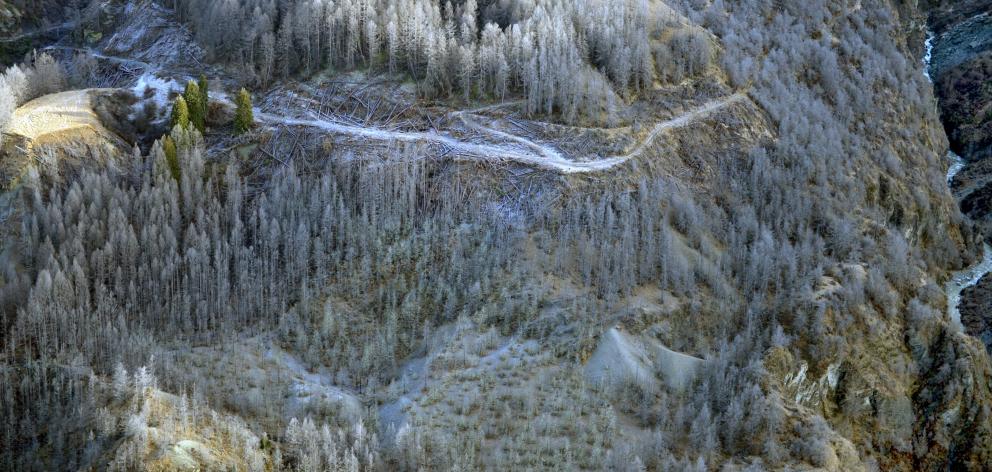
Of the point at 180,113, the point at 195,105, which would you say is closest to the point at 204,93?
the point at 195,105

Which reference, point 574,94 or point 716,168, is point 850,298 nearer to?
point 716,168

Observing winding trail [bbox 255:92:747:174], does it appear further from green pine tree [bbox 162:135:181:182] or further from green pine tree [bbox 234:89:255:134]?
green pine tree [bbox 162:135:181:182]

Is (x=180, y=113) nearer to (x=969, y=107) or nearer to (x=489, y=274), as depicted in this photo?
(x=489, y=274)

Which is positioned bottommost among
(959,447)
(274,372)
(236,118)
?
(959,447)

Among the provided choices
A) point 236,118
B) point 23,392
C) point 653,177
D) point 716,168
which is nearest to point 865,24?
point 716,168

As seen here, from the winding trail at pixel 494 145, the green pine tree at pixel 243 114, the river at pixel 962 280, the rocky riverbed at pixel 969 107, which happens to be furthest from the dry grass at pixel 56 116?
the rocky riverbed at pixel 969 107

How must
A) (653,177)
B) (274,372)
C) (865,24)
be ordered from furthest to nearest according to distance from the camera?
(865,24), (653,177), (274,372)

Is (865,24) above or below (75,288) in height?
above

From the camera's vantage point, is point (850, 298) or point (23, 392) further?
point (850, 298)
